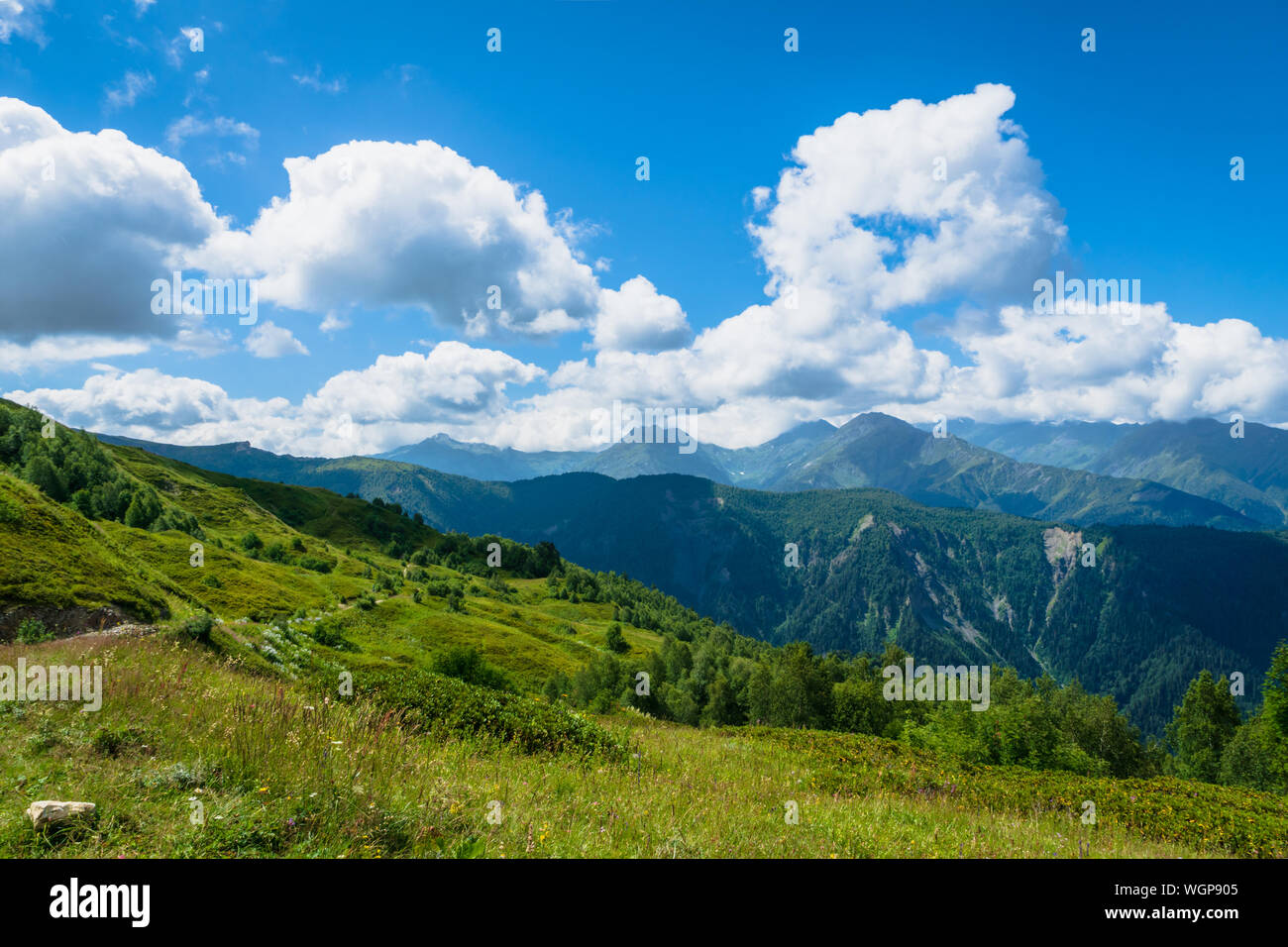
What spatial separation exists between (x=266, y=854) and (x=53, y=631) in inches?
1091

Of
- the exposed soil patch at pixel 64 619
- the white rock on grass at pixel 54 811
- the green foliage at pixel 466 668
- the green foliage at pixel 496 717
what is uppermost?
the white rock on grass at pixel 54 811

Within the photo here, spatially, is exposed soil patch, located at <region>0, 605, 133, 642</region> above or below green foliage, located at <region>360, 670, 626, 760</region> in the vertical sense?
above

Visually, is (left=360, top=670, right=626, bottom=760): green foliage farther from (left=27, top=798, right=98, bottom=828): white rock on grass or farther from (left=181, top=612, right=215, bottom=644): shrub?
(left=181, top=612, right=215, bottom=644): shrub

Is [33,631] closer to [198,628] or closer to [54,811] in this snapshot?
[198,628]

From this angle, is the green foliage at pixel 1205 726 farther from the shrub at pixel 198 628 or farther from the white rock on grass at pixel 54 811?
the white rock on grass at pixel 54 811

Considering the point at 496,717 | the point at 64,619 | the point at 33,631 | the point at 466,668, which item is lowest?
the point at 466,668

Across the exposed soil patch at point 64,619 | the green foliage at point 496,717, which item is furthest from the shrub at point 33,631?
the green foliage at point 496,717

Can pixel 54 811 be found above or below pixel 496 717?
above

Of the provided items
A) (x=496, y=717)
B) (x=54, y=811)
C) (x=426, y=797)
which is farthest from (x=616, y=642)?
(x=54, y=811)

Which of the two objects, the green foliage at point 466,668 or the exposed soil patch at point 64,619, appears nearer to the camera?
the exposed soil patch at point 64,619

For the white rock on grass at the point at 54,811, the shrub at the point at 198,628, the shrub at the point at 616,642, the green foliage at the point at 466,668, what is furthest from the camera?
the shrub at the point at 616,642

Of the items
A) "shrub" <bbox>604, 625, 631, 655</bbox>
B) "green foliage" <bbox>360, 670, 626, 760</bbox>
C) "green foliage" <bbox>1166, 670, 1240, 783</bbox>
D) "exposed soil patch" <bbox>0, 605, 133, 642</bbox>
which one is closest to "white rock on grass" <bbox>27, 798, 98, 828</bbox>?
"green foliage" <bbox>360, 670, 626, 760</bbox>
